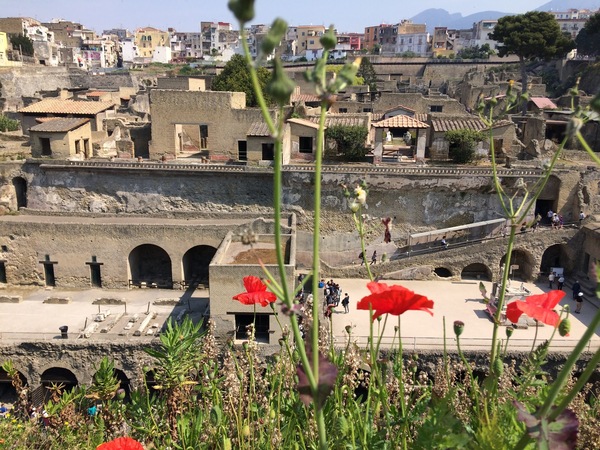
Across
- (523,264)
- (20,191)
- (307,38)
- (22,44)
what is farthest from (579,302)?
(307,38)

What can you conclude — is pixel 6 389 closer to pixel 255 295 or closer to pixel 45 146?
pixel 45 146

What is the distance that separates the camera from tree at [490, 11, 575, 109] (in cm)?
4525

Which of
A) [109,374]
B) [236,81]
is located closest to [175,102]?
[236,81]

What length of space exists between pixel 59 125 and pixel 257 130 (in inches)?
367

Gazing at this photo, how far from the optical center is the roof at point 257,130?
85.5 feet

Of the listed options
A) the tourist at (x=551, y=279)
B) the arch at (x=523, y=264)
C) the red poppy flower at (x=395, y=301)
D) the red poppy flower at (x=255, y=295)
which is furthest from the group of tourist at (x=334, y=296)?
the red poppy flower at (x=395, y=301)

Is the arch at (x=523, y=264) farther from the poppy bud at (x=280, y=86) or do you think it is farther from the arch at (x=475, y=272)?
the poppy bud at (x=280, y=86)

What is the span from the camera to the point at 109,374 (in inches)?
217

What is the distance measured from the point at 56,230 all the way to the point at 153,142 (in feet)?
27.7

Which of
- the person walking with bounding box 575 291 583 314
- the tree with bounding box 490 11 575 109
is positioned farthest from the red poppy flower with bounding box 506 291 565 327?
the tree with bounding box 490 11 575 109

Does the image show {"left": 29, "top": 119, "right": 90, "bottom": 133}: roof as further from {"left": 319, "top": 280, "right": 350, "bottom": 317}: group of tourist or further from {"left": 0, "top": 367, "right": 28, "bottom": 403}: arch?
{"left": 319, "top": 280, "right": 350, "bottom": 317}: group of tourist

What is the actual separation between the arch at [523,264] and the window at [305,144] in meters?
10.6

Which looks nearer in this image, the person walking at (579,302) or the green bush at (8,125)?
the person walking at (579,302)

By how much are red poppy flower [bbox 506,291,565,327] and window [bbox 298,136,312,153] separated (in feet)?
80.7
